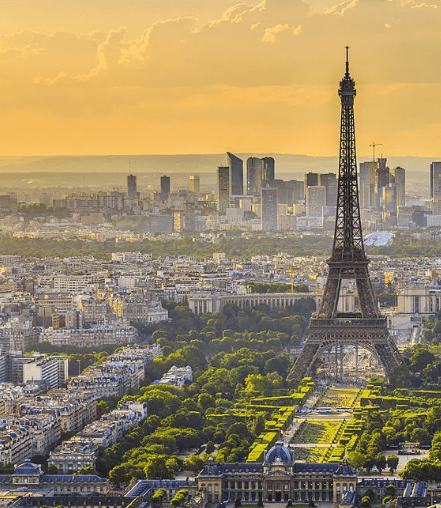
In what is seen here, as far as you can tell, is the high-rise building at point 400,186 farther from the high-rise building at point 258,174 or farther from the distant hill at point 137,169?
the high-rise building at point 258,174

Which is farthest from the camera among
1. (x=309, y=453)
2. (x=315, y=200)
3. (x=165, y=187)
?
(x=165, y=187)

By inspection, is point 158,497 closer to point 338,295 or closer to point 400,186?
point 338,295

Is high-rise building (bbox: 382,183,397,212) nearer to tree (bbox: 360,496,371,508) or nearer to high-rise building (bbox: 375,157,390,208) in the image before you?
high-rise building (bbox: 375,157,390,208)

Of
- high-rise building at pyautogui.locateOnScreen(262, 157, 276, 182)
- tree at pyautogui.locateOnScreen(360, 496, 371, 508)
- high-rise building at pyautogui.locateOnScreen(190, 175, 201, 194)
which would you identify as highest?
high-rise building at pyautogui.locateOnScreen(262, 157, 276, 182)

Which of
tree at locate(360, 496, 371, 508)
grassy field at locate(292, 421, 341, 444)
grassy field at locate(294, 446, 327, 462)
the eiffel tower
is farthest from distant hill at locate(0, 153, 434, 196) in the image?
tree at locate(360, 496, 371, 508)

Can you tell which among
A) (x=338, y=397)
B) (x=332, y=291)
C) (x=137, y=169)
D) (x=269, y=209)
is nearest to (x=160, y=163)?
(x=137, y=169)

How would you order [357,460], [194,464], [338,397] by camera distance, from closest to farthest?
[194,464], [357,460], [338,397]
